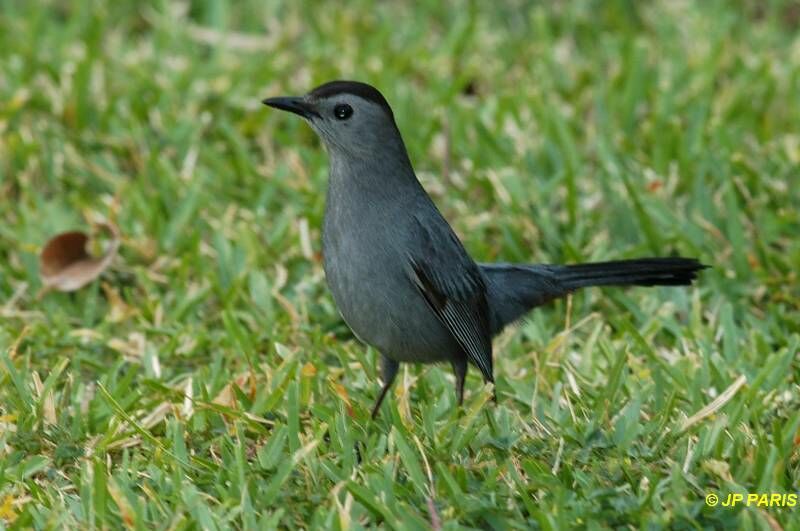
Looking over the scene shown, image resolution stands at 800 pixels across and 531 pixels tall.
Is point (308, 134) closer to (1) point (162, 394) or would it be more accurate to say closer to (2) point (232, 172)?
(2) point (232, 172)

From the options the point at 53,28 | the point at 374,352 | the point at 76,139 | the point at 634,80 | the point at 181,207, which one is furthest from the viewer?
the point at 53,28

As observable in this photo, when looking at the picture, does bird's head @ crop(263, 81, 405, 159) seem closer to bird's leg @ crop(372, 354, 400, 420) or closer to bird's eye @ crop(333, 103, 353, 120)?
bird's eye @ crop(333, 103, 353, 120)

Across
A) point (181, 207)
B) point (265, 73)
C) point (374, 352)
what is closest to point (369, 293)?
point (374, 352)

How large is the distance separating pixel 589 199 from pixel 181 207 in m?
2.02

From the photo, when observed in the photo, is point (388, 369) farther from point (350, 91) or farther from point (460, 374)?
point (350, 91)

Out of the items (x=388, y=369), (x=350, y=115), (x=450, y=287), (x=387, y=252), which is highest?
(x=350, y=115)

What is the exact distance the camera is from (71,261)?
20.3ft

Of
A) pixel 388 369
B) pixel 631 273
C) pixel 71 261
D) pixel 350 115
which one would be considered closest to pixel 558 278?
pixel 631 273

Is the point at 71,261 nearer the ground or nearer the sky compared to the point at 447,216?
nearer the ground

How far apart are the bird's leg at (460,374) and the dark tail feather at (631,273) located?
1.90 feet

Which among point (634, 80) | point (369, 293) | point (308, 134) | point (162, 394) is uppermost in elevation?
point (634, 80)

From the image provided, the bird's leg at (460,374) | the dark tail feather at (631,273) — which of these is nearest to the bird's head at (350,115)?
the bird's leg at (460,374)

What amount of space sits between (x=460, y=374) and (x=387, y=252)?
583 millimetres

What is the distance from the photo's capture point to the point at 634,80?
754 centimetres
